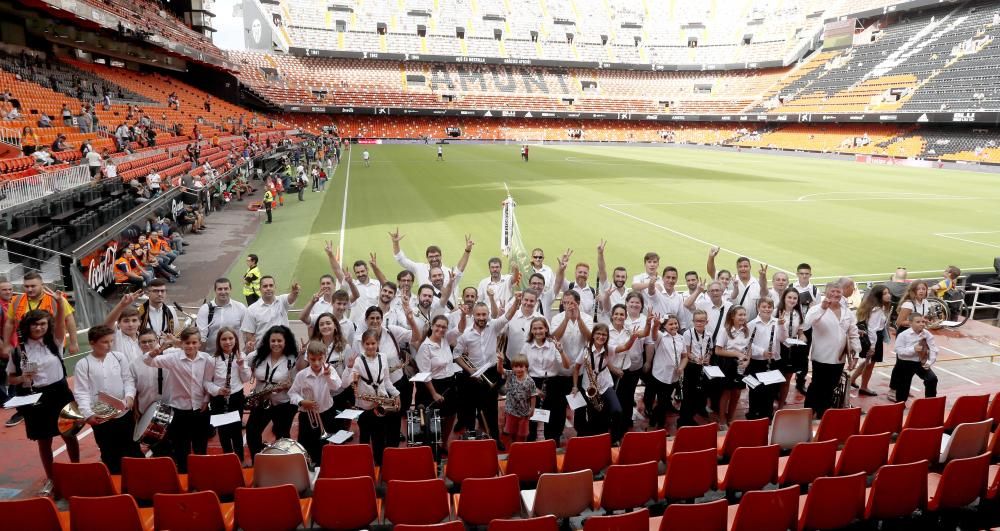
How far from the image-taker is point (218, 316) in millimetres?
7891

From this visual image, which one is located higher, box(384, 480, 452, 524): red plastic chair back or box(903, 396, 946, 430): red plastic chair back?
box(903, 396, 946, 430): red plastic chair back

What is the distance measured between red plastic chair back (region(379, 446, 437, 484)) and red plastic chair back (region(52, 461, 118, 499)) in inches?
90.7

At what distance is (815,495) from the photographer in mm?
4918

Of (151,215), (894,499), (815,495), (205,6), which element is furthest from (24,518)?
(205,6)

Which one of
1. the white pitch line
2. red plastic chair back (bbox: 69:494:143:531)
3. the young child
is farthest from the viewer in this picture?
the white pitch line

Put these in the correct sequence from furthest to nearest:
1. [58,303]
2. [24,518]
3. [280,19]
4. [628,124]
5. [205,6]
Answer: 1. [628,124]
2. [280,19]
3. [205,6]
4. [58,303]
5. [24,518]

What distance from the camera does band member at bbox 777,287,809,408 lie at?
26.8 feet

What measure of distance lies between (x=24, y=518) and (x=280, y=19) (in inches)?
3302

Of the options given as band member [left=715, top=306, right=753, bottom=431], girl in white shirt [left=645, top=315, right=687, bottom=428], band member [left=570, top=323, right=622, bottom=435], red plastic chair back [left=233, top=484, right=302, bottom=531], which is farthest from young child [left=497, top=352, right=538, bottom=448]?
red plastic chair back [left=233, top=484, right=302, bottom=531]

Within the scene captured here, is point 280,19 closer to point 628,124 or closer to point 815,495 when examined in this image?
point 628,124

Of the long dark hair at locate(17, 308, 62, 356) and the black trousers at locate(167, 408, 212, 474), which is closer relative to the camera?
the long dark hair at locate(17, 308, 62, 356)

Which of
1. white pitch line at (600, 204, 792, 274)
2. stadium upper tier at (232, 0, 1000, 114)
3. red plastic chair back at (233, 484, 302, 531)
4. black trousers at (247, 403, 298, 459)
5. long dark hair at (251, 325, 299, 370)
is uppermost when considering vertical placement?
stadium upper tier at (232, 0, 1000, 114)

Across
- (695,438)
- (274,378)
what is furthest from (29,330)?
(695,438)

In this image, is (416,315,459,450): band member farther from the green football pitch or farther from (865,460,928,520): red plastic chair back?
the green football pitch
